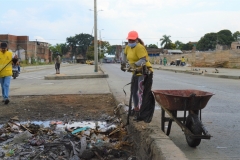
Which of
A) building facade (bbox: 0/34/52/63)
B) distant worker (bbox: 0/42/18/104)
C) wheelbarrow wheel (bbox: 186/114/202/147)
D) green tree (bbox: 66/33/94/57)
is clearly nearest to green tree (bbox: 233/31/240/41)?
green tree (bbox: 66/33/94/57)

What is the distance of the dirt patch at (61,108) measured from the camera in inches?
276

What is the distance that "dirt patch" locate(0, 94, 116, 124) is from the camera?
7000 mm

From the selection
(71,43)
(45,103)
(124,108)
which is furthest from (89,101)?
(71,43)

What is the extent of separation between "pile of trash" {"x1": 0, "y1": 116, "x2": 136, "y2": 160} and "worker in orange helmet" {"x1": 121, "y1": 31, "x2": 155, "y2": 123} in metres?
0.52

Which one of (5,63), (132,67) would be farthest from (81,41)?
(132,67)

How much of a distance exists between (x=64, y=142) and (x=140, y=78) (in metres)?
1.66

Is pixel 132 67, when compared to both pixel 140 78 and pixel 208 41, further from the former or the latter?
pixel 208 41

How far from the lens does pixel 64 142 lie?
15.8 feet

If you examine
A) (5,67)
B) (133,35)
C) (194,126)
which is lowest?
(194,126)

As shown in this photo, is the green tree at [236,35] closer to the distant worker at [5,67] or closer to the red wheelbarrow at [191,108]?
the distant worker at [5,67]

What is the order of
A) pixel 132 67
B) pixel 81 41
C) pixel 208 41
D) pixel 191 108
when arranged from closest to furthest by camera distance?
pixel 191 108, pixel 132 67, pixel 208 41, pixel 81 41

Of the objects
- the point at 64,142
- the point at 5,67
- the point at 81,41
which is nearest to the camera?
the point at 64,142

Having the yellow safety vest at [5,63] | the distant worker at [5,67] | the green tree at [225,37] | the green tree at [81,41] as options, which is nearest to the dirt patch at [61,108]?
the distant worker at [5,67]

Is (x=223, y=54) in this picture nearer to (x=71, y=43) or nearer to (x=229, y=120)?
(x=229, y=120)
